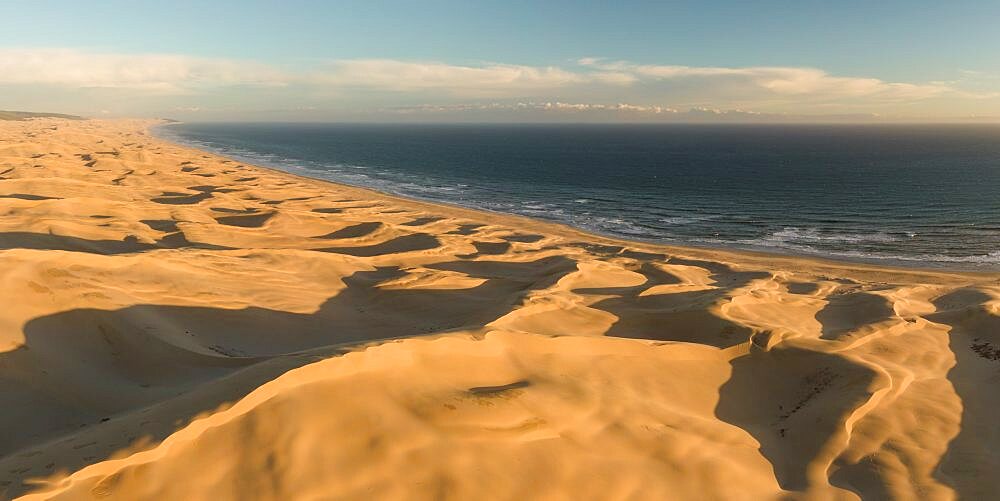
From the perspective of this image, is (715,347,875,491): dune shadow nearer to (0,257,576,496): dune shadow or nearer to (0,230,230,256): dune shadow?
(0,257,576,496): dune shadow

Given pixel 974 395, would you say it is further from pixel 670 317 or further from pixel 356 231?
pixel 356 231

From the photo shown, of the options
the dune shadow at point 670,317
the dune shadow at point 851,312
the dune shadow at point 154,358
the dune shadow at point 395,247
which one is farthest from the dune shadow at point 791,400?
the dune shadow at point 395,247

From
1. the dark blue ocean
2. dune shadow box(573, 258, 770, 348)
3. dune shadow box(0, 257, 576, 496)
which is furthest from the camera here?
the dark blue ocean

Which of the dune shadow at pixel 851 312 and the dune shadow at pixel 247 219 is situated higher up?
the dune shadow at pixel 247 219

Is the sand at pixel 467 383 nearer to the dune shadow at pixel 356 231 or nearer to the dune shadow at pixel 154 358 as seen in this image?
the dune shadow at pixel 154 358

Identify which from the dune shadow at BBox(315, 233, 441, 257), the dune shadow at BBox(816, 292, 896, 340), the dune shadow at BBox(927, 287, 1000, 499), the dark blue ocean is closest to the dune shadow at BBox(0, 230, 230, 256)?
the dune shadow at BBox(315, 233, 441, 257)

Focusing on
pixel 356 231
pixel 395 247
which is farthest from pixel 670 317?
pixel 356 231

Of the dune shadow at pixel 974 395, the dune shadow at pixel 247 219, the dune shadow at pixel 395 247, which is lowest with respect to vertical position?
the dune shadow at pixel 395 247

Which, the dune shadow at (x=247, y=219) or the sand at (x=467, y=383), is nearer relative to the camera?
the sand at (x=467, y=383)

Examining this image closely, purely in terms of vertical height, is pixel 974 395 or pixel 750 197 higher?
pixel 750 197
